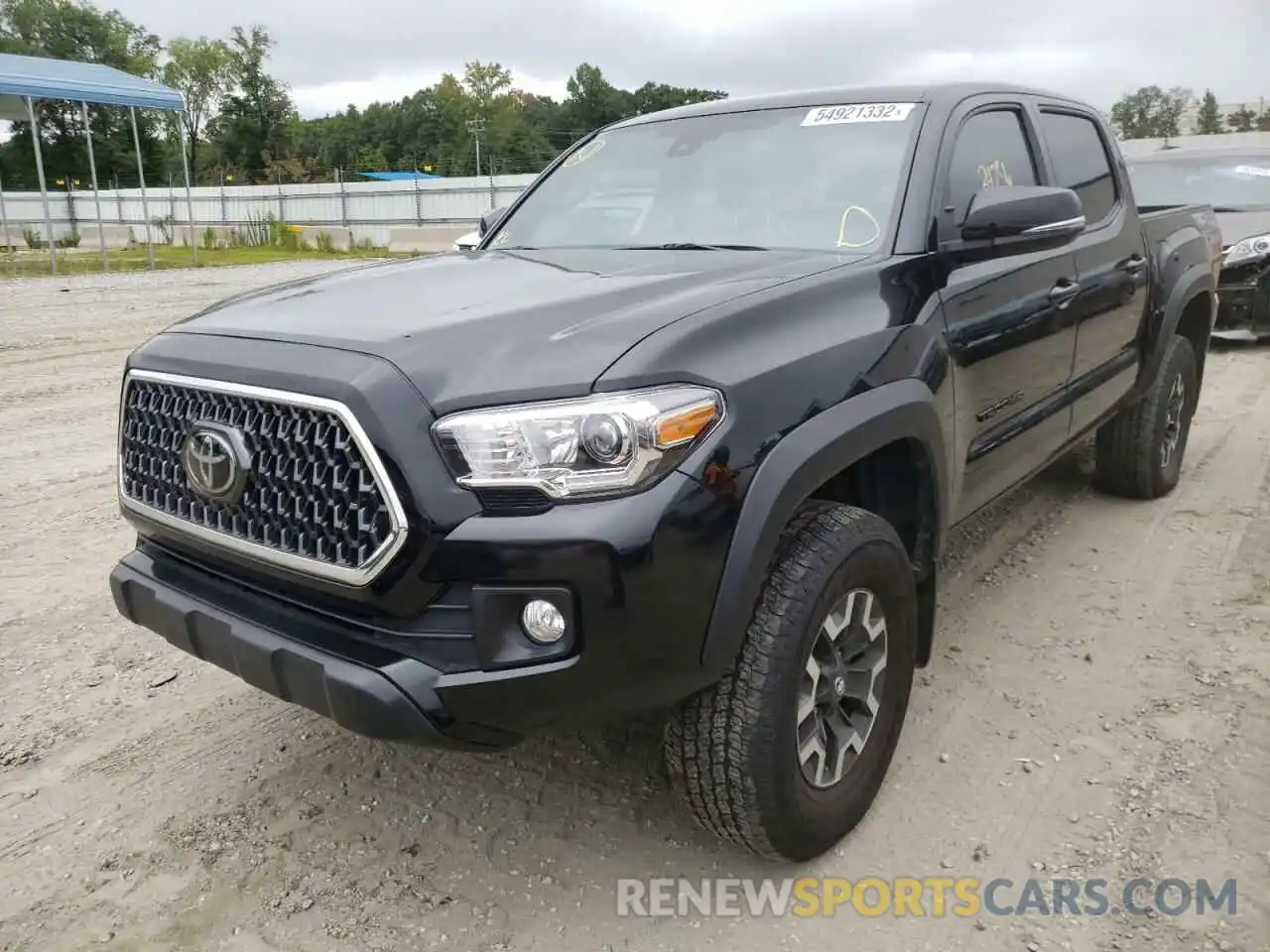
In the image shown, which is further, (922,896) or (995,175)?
(995,175)

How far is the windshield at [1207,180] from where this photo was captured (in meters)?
9.84

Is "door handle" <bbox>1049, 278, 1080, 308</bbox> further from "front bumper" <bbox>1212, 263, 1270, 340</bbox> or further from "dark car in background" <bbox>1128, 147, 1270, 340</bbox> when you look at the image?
"front bumper" <bbox>1212, 263, 1270, 340</bbox>

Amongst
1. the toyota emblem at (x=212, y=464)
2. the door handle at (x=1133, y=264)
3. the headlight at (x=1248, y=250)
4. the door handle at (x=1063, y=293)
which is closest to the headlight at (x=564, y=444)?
the toyota emblem at (x=212, y=464)

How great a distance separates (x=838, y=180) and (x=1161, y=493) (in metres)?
3.15

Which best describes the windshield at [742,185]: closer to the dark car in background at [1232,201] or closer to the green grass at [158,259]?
the dark car in background at [1232,201]

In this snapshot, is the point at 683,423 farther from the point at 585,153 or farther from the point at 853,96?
the point at 585,153

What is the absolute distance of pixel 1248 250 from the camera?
900cm

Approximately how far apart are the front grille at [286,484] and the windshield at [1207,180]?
9.65 metres

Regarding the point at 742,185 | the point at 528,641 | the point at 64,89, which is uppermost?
the point at 64,89

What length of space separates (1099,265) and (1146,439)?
53.6 inches

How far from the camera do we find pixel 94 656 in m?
3.66

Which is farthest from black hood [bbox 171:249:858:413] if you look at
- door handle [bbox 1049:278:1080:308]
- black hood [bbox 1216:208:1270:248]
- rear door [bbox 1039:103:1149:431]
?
black hood [bbox 1216:208:1270:248]

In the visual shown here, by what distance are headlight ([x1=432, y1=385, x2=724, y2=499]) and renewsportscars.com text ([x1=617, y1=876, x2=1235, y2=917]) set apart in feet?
3.63

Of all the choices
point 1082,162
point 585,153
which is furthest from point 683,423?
point 1082,162
